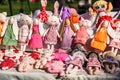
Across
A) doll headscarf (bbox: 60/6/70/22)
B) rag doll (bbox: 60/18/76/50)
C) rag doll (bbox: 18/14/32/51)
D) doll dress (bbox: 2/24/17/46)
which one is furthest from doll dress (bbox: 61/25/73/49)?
doll dress (bbox: 2/24/17/46)

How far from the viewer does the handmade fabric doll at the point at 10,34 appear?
118 inches

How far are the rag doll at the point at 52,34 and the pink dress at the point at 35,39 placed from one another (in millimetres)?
64

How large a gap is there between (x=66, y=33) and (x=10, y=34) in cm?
48

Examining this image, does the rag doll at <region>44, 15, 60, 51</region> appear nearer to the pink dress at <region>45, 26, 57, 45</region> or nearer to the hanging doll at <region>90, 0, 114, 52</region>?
the pink dress at <region>45, 26, 57, 45</region>

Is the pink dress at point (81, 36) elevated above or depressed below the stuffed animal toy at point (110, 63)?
above

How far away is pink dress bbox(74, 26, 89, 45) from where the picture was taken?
9.73 ft

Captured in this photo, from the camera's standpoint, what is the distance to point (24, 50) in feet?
9.97

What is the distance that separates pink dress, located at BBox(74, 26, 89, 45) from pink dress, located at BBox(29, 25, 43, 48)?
0.30 meters

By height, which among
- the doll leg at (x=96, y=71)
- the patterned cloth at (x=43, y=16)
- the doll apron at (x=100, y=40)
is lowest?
the doll leg at (x=96, y=71)

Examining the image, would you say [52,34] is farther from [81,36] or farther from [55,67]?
[55,67]

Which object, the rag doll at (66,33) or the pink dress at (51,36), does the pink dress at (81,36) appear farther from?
the pink dress at (51,36)

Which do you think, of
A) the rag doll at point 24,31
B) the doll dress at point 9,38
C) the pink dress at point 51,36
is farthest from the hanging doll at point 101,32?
the doll dress at point 9,38

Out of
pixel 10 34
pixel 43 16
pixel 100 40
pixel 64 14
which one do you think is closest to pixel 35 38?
pixel 10 34

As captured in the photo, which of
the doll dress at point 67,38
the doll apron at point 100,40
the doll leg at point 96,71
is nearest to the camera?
the doll leg at point 96,71
